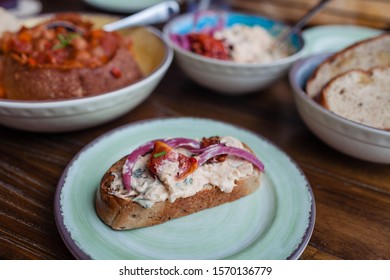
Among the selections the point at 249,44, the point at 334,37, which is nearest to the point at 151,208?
the point at 249,44

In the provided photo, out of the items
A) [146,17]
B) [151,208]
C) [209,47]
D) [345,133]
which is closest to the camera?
[151,208]

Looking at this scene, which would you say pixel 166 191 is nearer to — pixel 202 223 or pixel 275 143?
pixel 202 223

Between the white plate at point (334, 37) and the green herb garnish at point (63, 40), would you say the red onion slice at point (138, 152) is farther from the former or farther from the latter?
the white plate at point (334, 37)

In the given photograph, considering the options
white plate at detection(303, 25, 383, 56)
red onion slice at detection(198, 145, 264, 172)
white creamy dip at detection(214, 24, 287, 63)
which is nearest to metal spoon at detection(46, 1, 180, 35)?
white creamy dip at detection(214, 24, 287, 63)

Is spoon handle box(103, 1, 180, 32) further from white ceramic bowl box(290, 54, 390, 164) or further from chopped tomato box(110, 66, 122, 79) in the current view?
white ceramic bowl box(290, 54, 390, 164)

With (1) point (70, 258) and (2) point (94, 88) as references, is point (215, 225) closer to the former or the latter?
(1) point (70, 258)
